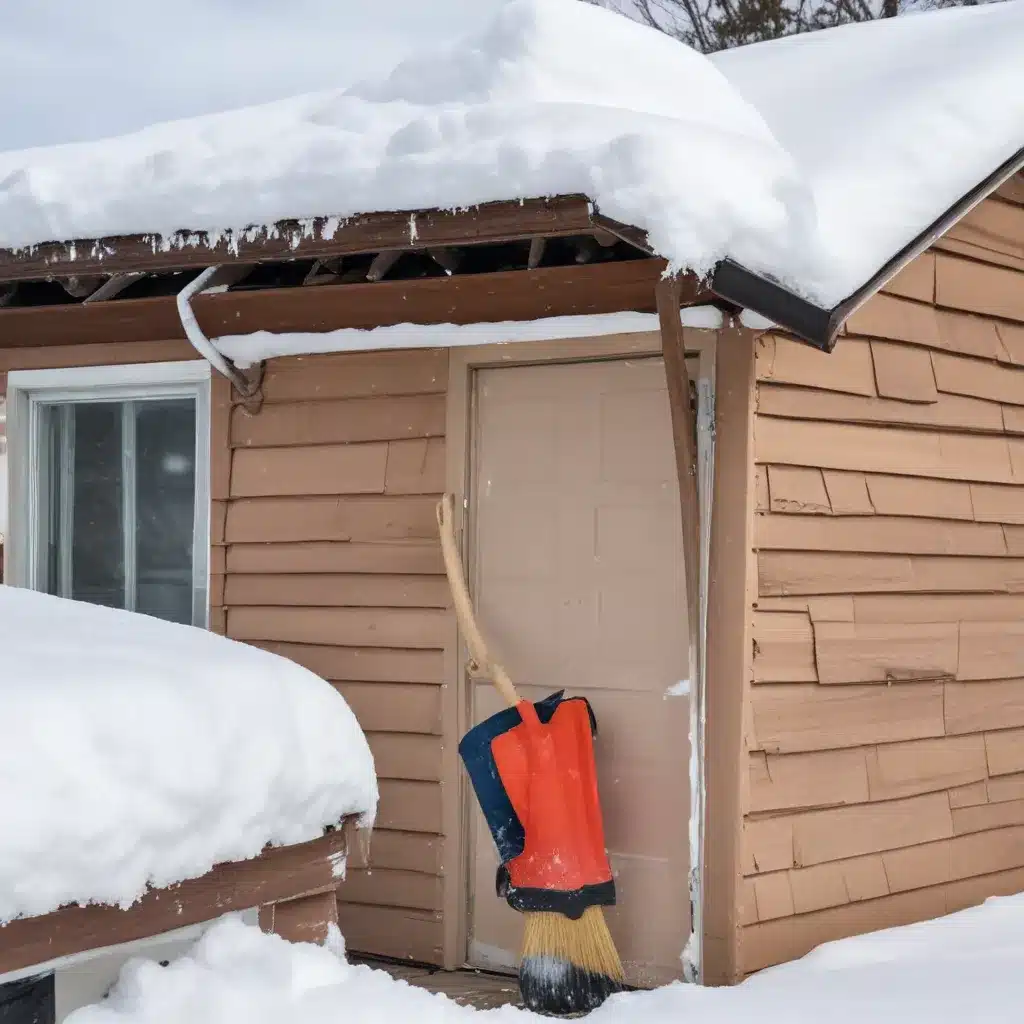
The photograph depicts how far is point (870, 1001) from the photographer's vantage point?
4.26 metres

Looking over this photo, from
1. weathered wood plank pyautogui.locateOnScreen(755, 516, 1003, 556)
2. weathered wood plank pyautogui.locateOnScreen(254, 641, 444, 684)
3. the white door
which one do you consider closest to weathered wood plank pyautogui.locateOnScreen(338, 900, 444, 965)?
the white door

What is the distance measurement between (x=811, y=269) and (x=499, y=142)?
0.99 metres

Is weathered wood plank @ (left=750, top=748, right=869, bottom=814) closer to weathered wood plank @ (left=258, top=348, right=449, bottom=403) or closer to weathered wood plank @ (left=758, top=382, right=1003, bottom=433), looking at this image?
weathered wood plank @ (left=758, top=382, right=1003, bottom=433)

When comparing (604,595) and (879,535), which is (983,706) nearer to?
(879,535)

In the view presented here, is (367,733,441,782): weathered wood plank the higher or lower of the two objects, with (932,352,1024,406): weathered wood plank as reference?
lower

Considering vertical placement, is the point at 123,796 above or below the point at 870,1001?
above

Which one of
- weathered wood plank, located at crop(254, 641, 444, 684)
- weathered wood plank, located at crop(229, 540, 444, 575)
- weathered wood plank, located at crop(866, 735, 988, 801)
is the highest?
weathered wood plank, located at crop(229, 540, 444, 575)

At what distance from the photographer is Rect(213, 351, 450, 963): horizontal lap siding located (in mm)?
5496

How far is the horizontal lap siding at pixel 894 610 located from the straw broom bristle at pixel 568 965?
468 mm

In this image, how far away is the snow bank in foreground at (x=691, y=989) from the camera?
10.3 feet

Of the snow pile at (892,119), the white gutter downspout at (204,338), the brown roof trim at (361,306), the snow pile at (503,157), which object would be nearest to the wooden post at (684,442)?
the brown roof trim at (361,306)

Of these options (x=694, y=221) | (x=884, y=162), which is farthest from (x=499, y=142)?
(x=884, y=162)

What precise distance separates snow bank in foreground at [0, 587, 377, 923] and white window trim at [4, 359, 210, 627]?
7.64ft

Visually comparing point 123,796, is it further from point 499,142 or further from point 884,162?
point 884,162
